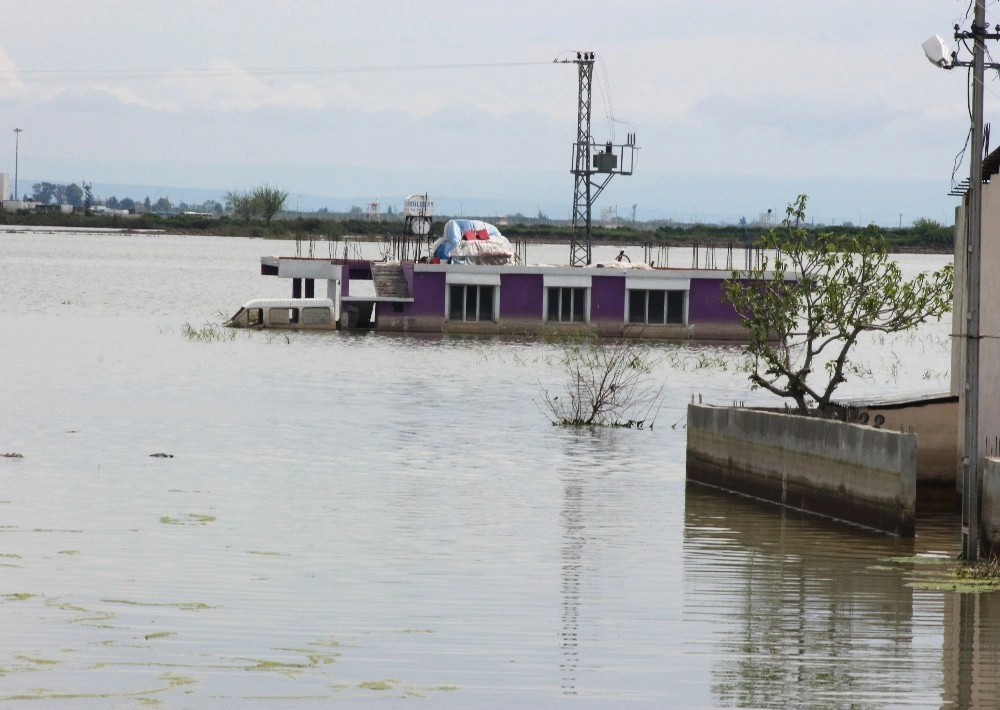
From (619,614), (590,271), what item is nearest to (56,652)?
(619,614)

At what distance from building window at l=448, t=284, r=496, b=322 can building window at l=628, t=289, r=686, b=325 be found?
19.2 ft

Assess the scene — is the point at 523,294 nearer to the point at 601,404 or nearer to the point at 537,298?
the point at 537,298

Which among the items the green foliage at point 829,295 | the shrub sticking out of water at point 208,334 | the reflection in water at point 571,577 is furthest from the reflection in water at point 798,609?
the shrub sticking out of water at point 208,334

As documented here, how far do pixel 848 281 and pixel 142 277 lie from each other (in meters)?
97.1

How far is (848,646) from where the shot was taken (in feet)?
48.2

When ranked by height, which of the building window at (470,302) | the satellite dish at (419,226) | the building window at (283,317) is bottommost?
the building window at (283,317)

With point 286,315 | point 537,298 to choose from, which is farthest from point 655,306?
point 286,315

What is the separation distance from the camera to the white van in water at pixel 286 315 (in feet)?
218

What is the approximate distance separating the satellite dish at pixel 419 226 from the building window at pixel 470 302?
29.4 ft

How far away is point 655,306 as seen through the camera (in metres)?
67.6

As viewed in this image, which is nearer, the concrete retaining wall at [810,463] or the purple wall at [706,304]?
the concrete retaining wall at [810,463]

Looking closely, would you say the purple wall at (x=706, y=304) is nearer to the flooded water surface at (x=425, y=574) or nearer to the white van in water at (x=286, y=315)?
the white van in water at (x=286, y=315)

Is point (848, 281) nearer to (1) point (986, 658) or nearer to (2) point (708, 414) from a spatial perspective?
(2) point (708, 414)

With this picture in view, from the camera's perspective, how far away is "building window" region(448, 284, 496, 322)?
2643 inches
